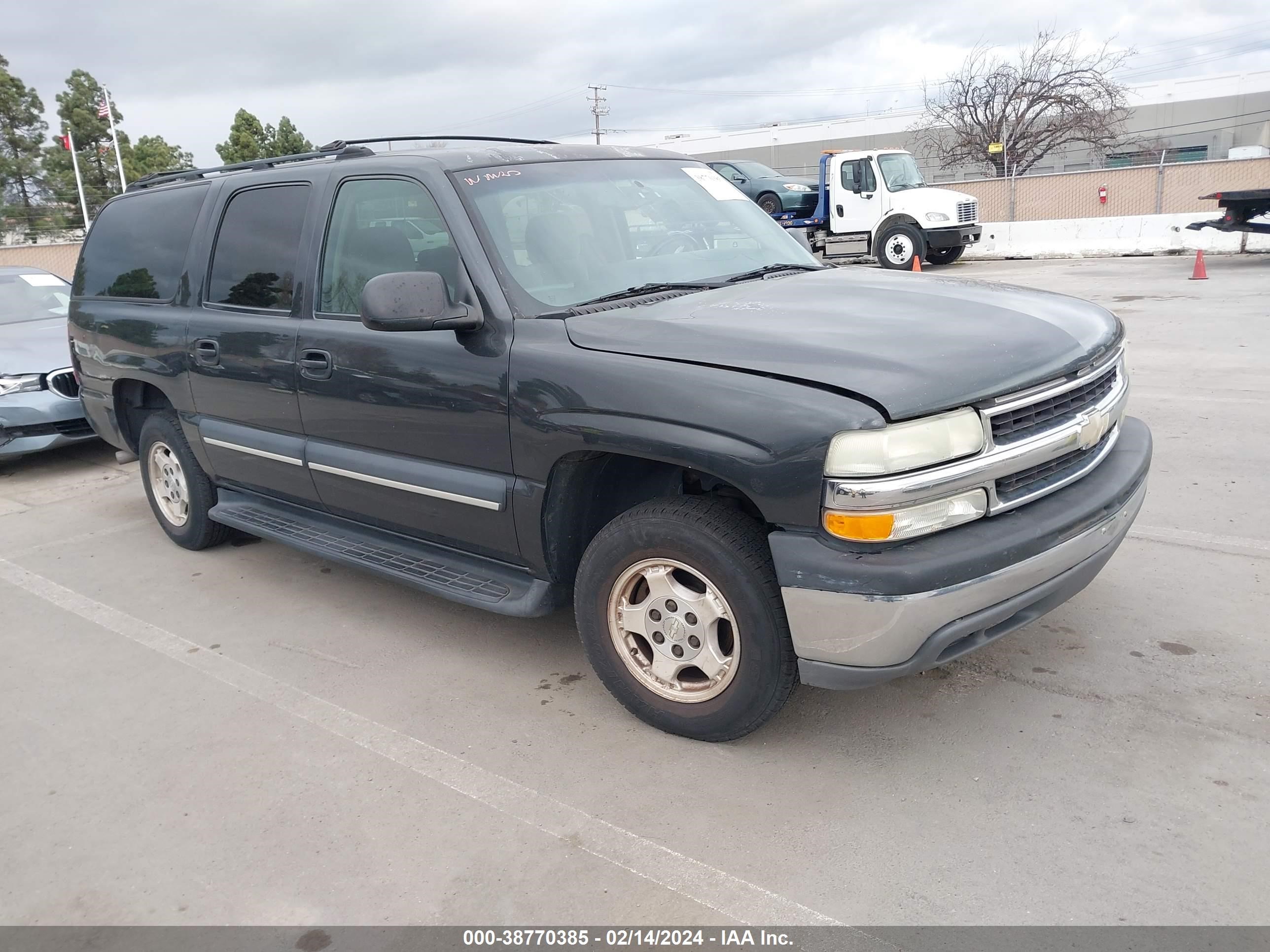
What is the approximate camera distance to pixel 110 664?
13.9 ft

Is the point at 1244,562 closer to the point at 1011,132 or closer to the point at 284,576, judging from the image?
the point at 284,576

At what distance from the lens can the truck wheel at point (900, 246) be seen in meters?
19.2

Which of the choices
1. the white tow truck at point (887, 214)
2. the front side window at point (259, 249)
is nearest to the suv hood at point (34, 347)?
the front side window at point (259, 249)

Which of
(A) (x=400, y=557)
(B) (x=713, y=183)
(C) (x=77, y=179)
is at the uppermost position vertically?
(C) (x=77, y=179)

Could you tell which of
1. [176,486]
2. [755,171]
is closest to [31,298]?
[176,486]

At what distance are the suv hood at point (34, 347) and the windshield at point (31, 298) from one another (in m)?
0.15

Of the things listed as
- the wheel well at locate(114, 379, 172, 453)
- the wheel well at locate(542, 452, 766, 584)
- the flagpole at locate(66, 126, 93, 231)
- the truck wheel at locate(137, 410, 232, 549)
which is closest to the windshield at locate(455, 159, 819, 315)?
the wheel well at locate(542, 452, 766, 584)

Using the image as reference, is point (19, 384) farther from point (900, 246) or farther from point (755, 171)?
point (755, 171)

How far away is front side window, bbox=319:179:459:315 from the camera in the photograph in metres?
3.71

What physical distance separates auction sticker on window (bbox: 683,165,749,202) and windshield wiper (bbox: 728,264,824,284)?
0.47m

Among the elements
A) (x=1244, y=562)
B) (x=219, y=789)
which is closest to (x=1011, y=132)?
(x=1244, y=562)

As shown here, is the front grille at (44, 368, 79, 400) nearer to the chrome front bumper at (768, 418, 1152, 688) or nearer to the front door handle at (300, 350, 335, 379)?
the front door handle at (300, 350, 335, 379)

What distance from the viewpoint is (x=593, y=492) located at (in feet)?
11.4

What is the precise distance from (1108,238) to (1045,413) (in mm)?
19438
